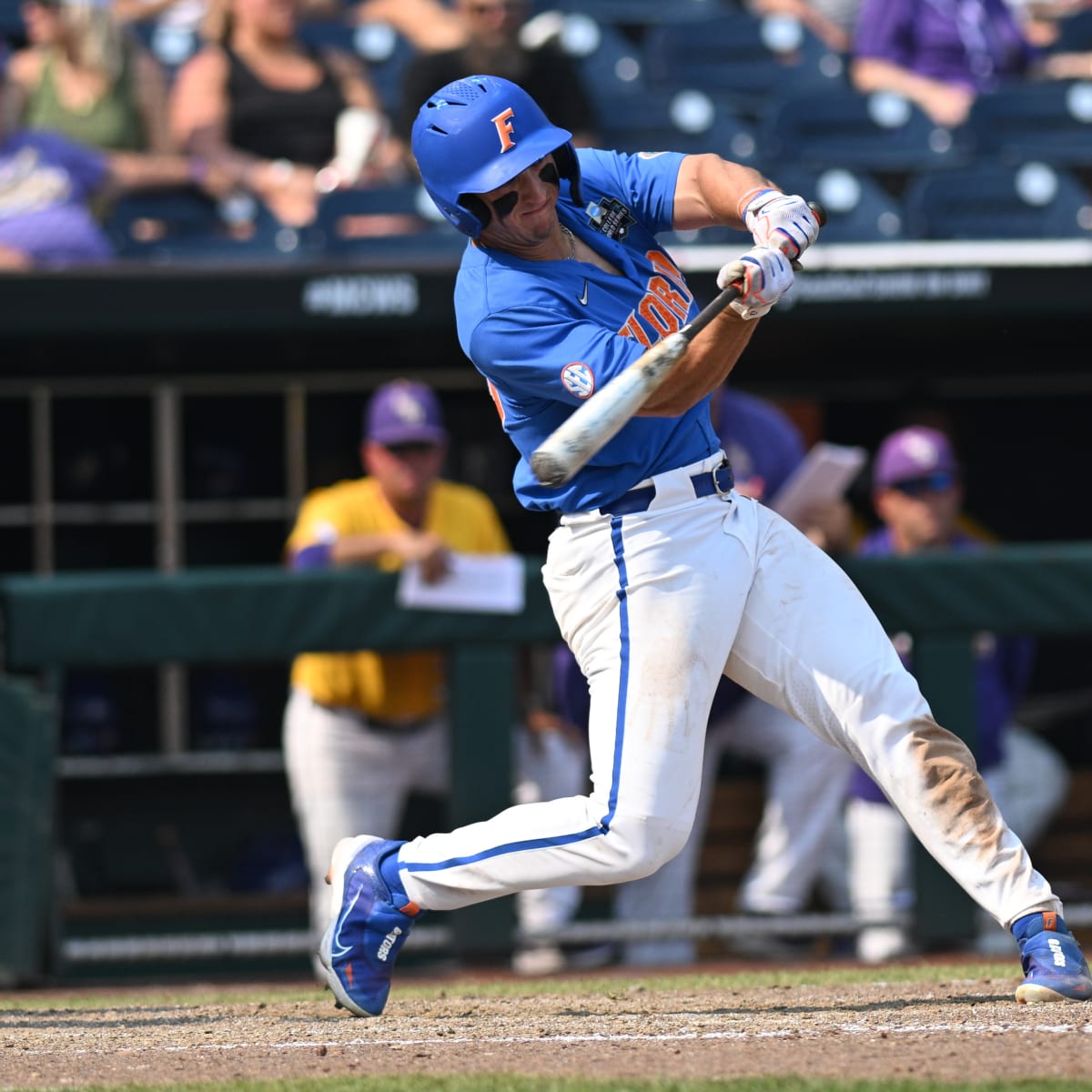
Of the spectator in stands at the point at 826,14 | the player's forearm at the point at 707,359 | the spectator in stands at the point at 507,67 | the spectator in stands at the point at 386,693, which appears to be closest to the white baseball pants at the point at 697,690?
the player's forearm at the point at 707,359

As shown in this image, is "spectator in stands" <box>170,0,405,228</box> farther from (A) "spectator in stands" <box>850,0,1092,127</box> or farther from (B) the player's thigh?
(B) the player's thigh

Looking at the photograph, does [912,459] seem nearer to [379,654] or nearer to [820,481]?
[820,481]

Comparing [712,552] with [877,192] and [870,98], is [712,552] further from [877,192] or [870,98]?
[870,98]

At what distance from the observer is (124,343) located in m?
7.12

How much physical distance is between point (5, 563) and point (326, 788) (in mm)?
2561

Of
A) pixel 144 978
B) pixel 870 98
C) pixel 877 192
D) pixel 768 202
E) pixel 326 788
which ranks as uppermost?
pixel 870 98

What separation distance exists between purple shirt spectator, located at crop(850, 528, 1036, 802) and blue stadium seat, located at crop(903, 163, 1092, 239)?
6.51 ft

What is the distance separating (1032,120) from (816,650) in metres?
5.30

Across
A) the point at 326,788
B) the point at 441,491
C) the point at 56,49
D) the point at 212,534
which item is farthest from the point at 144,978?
the point at 56,49

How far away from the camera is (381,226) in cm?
715

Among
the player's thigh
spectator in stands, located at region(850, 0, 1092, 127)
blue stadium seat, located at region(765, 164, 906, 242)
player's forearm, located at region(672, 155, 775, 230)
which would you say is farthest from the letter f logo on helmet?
spectator in stands, located at region(850, 0, 1092, 127)

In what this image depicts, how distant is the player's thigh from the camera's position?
3.39 m

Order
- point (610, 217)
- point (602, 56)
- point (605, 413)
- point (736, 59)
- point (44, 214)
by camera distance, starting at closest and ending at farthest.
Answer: point (605, 413)
point (610, 217)
point (44, 214)
point (602, 56)
point (736, 59)

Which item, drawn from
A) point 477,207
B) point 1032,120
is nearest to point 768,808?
point 477,207
